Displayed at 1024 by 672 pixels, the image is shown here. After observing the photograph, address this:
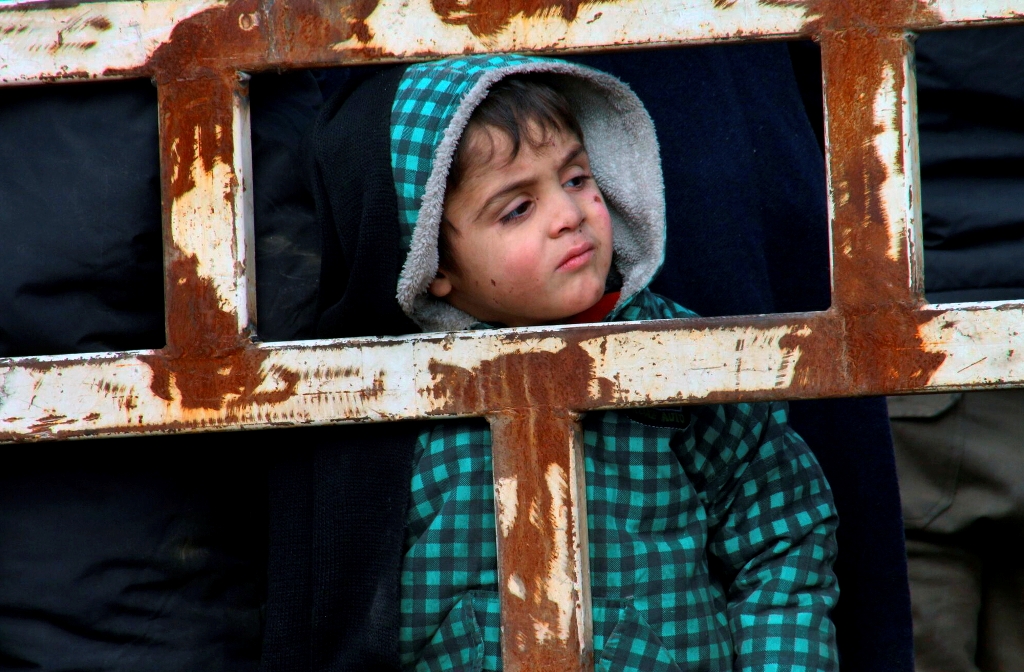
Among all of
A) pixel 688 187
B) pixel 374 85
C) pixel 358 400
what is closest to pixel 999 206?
pixel 688 187

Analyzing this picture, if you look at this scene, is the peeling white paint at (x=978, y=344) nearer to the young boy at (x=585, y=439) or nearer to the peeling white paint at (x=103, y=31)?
the young boy at (x=585, y=439)

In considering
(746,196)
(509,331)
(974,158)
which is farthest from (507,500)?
(974,158)

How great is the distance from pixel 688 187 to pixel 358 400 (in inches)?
24.4

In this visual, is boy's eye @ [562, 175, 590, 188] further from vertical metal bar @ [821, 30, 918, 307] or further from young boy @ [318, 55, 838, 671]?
vertical metal bar @ [821, 30, 918, 307]

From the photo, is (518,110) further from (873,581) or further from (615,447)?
(873,581)

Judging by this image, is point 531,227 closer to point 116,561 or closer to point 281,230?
point 281,230

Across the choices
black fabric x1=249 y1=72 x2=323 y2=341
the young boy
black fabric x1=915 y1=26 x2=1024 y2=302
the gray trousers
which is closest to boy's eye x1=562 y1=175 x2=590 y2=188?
the young boy

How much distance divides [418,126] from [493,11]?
8.9 inches

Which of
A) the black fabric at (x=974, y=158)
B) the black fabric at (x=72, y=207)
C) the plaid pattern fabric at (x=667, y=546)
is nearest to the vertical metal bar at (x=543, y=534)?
the plaid pattern fabric at (x=667, y=546)

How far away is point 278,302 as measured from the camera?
3.97 ft

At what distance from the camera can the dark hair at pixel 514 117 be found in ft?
3.93

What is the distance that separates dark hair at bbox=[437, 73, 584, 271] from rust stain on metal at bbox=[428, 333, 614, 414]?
277 millimetres

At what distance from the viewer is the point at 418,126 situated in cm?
116

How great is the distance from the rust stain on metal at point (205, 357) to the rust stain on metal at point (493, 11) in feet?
0.99
